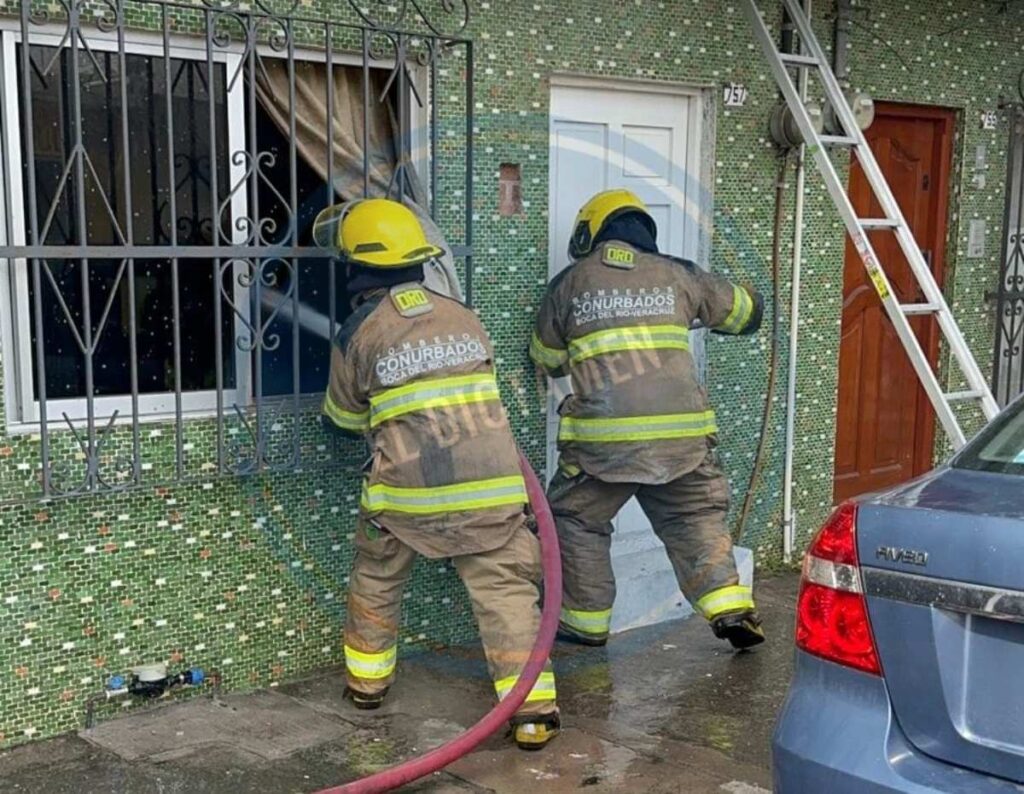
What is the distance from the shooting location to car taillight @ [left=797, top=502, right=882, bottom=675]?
108 inches

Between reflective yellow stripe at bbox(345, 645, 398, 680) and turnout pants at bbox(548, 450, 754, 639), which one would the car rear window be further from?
reflective yellow stripe at bbox(345, 645, 398, 680)

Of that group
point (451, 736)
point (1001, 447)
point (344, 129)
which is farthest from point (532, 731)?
point (344, 129)

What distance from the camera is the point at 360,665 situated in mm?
4598

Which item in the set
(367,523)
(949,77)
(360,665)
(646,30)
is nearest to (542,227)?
(646,30)

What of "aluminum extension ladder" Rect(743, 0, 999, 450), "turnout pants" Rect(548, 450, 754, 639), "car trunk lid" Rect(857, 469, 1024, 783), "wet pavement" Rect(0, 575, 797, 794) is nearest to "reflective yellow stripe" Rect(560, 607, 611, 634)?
"turnout pants" Rect(548, 450, 754, 639)

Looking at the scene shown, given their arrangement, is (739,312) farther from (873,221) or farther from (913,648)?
(913,648)

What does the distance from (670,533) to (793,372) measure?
150 centimetres

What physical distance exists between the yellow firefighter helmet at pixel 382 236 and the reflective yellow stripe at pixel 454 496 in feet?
2.53

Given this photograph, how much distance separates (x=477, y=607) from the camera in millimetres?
4441

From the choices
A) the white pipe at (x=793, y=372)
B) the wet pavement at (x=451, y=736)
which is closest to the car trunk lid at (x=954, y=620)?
the wet pavement at (x=451, y=736)

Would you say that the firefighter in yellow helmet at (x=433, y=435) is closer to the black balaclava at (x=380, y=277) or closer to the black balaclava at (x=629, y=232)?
the black balaclava at (x=380, y=277)

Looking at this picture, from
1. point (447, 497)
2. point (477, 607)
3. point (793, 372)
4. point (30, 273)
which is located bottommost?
point (477, 607)

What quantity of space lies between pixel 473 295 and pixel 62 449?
175 cm

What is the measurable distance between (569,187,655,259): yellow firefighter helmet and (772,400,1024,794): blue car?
241 cm
